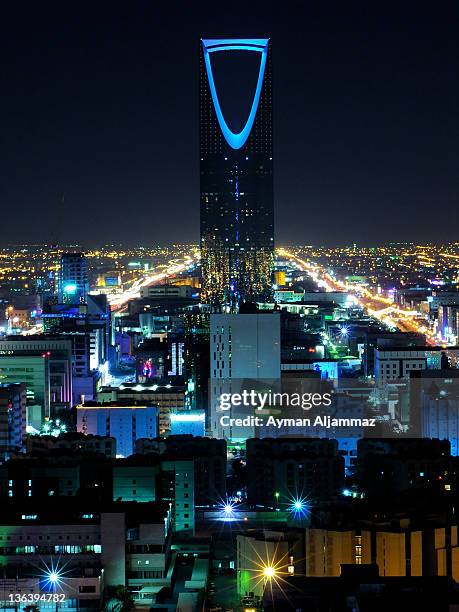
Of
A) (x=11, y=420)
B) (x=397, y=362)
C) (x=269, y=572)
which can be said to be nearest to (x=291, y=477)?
(x=269, y=572)

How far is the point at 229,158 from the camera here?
2642 centimetres

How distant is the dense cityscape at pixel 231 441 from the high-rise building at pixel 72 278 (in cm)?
10

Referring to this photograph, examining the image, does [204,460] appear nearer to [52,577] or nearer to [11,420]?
[11,420]

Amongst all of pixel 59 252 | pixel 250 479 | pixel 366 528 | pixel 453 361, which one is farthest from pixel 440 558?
pixel 59 252

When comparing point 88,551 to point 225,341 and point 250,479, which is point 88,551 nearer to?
point 250,479

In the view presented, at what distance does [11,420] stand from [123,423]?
1051 millimetres

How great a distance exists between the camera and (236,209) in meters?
27.4

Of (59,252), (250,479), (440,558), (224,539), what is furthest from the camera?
(59,252)

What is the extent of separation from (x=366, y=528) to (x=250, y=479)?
9.46 feet

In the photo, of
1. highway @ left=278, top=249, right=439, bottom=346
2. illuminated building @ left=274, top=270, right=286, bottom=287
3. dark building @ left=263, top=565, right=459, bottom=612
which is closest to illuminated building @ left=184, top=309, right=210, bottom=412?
highway @ left=278, top=249, right=439, bottom=346

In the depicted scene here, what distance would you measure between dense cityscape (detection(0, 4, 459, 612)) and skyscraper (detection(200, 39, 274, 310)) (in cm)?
4

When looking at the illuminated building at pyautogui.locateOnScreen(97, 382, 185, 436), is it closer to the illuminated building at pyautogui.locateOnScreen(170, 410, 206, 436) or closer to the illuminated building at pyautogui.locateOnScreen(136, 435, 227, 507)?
the illuminated building at pyautogui.locateOnScreen(170, 410, 206, 436)

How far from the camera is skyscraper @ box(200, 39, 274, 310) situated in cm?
2589

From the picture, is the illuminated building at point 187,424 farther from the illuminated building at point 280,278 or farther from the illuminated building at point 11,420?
the illuminated building at point 280,278
